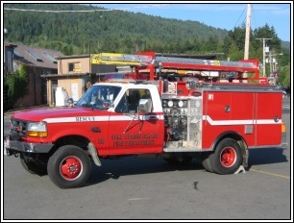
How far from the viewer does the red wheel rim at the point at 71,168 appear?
8859 millimetres

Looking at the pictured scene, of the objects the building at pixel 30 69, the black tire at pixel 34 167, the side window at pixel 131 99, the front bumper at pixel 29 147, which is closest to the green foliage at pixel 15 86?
the building at pixel 30 69

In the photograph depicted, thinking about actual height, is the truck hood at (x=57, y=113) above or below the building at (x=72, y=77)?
below

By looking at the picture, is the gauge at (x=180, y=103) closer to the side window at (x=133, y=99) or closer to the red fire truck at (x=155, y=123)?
the red fire truck at (x=155, y=123)

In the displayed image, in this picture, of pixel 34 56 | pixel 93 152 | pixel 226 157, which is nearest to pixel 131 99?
pixel 93 152

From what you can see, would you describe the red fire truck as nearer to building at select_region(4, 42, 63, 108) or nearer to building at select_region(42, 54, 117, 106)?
building at select_region(42, 54, 117, 106)

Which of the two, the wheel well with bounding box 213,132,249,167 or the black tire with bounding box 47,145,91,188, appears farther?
the wheel well with bounding box 213,132,249,167

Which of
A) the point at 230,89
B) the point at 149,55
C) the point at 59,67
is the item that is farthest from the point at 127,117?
the point at 59,67

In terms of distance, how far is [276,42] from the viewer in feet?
311

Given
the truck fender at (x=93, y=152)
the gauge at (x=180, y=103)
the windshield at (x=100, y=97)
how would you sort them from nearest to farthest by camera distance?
the truck fender at (x=93, y=152) → the windshield at (x=100, y=97) → the gauge at (x=180, y=103)

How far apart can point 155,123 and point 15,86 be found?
1555 inches

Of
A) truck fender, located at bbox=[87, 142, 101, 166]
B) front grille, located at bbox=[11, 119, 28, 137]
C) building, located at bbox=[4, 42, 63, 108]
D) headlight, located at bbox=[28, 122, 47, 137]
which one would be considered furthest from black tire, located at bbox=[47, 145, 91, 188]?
building, located at bbox=[4, 42, 63, 108]

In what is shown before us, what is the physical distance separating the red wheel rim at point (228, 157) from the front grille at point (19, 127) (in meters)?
4.38

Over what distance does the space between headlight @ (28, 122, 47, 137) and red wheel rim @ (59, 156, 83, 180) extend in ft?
2.10

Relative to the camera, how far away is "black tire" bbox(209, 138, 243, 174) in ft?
34.6
